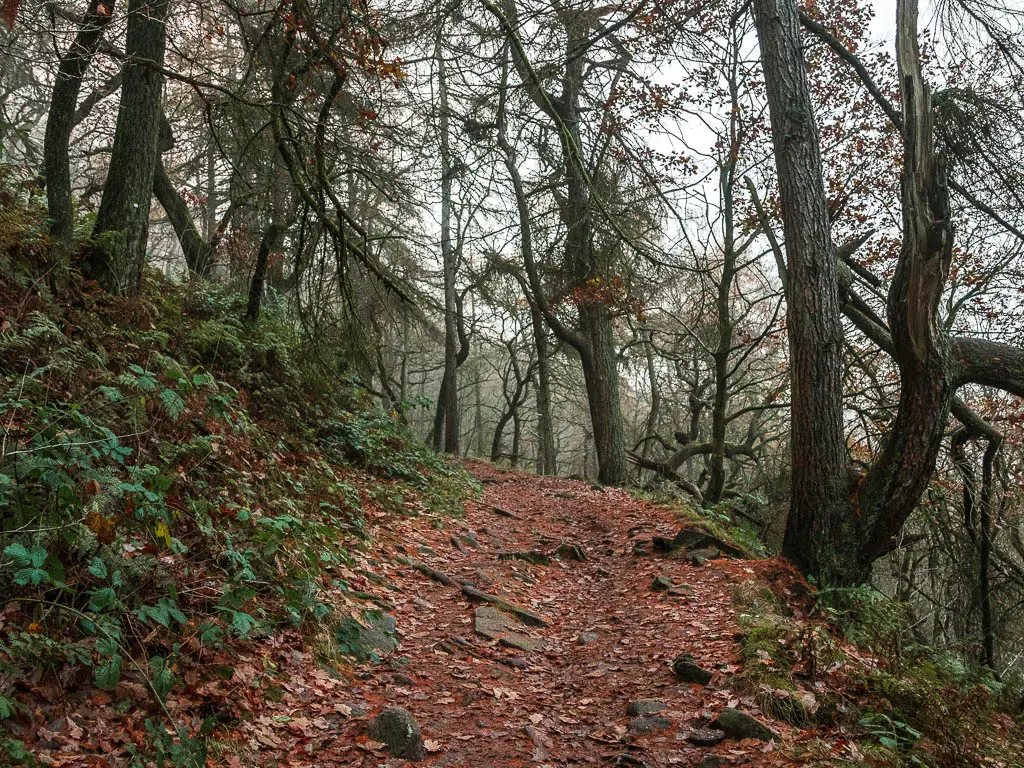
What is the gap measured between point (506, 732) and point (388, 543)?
3073 mm

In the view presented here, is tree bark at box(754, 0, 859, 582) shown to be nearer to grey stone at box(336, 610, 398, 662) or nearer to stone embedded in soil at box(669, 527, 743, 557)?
stone embedded in soil at box(669, 527, 743, 557)

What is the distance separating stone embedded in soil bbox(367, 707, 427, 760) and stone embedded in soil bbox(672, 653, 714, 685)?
5.92 ft

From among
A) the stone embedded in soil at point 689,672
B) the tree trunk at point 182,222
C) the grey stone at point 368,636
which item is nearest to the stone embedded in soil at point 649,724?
the stone embedded in soil at point 689,672

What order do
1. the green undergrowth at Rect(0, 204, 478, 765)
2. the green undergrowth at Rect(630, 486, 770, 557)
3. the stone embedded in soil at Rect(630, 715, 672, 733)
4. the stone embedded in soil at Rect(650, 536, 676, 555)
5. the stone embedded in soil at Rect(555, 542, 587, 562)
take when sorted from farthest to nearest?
1. the green undergrowth at Rect(630, 486, 770, 557)
2. the stone embedded in soil at Rect(555, 542, 587, 562)
3. the stone embedded in soil at Rect(650, 536, 676, 555)
4. the stone embedded in soil at Rect(630, 715, 672, 733)
5. the green undergrowth at Rect(0, 204, 478, 765)

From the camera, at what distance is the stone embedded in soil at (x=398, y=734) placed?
321 centimetres

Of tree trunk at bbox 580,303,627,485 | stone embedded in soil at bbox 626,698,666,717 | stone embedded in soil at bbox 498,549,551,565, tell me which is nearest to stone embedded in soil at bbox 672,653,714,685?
stone embedded in soil at bbox 626,698,666,717

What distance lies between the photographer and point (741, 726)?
3.48 meters

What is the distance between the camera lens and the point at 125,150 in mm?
6227

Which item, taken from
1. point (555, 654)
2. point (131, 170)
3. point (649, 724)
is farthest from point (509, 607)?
point (131, 170)

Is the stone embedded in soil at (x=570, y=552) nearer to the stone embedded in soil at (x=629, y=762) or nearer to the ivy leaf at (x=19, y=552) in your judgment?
the stone embedded in soil at (x=629, y=762)

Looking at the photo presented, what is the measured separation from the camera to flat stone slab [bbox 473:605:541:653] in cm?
494

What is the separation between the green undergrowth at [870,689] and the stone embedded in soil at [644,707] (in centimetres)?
52

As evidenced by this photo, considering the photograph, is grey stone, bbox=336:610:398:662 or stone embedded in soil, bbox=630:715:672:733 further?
grey stone, bbox=336:610:398:662

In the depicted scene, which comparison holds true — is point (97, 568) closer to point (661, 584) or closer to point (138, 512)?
point (138, 512)
